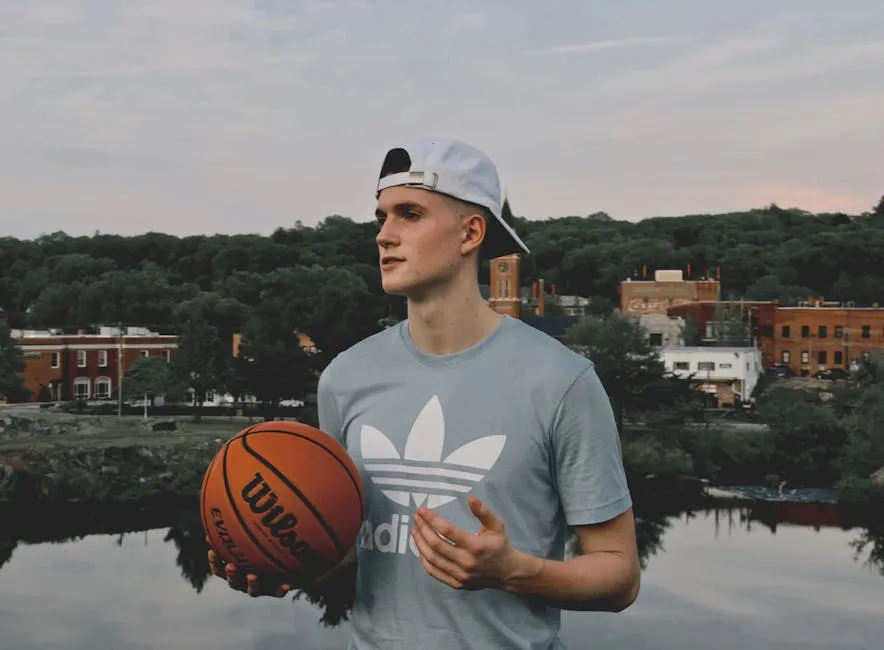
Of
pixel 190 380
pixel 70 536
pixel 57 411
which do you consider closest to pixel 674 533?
pixel 70 536

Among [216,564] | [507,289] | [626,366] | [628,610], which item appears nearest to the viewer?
[216,564]

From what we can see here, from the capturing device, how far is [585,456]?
8.43ft

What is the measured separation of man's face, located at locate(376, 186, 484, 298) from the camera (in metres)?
2.73

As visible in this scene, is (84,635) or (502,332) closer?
(502,332)

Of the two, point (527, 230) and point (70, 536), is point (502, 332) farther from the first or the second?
point (527, 230)

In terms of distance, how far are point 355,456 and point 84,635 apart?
2850 centimetres

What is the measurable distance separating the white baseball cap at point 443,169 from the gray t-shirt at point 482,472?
34 centimetres

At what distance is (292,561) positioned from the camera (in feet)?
9.09

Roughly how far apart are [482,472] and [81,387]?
60769 mm

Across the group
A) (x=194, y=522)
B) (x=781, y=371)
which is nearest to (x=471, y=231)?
(x=194, y=522)

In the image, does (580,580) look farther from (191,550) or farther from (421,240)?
(191,550)

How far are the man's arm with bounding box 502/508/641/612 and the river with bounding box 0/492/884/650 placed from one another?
2541 centimetres

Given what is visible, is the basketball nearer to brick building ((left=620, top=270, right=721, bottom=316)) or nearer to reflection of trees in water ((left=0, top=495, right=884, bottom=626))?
reflection of trees in water ((left=0, top=495, right=884, bottom=626))

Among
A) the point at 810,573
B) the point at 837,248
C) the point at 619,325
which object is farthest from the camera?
the point at 837,248
